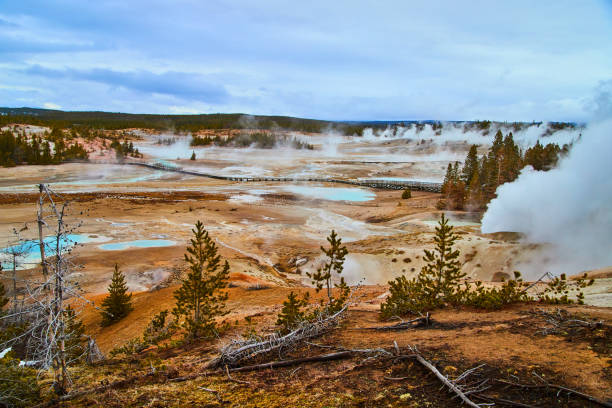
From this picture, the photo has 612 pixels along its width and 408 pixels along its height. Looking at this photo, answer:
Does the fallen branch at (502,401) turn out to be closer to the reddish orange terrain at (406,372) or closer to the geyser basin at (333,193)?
the reddish orange terrain at (406,372)

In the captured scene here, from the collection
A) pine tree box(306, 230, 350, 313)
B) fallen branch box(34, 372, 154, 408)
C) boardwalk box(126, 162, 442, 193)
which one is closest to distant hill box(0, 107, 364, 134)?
boardwalk box(126, 162, 442, 193)

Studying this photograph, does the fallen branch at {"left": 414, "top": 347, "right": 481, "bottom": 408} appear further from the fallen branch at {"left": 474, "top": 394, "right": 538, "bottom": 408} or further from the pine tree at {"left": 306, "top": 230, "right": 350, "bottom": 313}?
the pine tree at {"left": 306, "top": 230, "right": 350, "bottom": 313}

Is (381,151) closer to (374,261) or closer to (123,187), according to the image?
(123,187)

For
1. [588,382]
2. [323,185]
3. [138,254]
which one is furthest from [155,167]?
[588,382]

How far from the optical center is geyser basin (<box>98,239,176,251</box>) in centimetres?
2809

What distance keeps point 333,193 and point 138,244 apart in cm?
3064

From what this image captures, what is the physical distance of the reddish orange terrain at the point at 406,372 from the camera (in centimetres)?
461

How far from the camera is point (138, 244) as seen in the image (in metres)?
29.3

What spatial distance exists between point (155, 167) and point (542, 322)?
78.2 meters

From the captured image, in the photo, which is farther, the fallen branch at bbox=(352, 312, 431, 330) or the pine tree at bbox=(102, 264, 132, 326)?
the pine tree at bbox=(102, 264, 132, 326)

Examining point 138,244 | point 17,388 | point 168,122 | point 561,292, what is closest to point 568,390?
point 17,388

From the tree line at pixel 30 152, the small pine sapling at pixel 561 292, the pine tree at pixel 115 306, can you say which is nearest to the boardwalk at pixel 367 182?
the tree line at pixel 30 152

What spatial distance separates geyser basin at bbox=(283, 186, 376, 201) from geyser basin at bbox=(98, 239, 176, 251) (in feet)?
79.9

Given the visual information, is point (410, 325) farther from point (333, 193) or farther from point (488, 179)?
point (333, 193)
